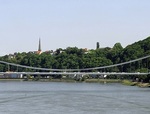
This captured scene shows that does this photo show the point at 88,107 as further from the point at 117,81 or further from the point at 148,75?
the point at 117,81

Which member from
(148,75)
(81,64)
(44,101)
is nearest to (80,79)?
(81,64)

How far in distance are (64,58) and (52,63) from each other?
257cm

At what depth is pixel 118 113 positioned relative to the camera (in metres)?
29.3

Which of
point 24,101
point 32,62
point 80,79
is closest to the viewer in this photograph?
point 24,101

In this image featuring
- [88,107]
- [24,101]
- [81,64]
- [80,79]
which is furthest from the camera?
[81,64]

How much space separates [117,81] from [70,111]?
52.0 meters

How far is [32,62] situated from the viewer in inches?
4097

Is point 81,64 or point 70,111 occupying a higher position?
point 81,64

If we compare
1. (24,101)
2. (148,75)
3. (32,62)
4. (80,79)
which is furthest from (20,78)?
(24,101)

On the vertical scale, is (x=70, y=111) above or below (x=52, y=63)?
below

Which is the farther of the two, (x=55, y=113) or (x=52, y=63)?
(x=52, y=63)

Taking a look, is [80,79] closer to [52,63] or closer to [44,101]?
[52,63]

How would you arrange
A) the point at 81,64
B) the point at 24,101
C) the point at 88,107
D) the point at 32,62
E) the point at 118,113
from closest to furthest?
the point at 118,113 < the point at 88,107 < the point at 24,101 < the point at 81,64 < the point at 32,62

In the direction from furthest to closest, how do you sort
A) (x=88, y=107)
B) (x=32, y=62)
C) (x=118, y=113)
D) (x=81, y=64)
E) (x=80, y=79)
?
(x=32, y=62) < (x=81, y=64) < (x=80, y=79) < (x=88, y=107) < (x=118, y=113)
